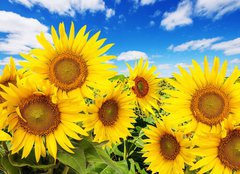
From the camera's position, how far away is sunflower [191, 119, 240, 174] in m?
2.58

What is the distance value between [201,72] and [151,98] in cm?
171

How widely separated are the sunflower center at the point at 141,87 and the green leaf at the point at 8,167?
2.74 metres

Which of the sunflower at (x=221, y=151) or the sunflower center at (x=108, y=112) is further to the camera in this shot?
the sunflower center at (x=108, y=112)

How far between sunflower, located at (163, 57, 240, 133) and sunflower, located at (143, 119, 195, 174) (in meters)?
0.38

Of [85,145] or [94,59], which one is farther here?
[94,59]

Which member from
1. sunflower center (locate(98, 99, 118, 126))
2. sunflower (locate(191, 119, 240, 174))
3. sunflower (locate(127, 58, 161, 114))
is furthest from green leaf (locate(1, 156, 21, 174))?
sunflower (locate(127, 58, 161, 114))

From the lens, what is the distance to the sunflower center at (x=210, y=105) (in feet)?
9.68

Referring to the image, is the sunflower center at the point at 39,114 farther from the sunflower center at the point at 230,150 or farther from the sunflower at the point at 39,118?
the sunflower center at the point at 230,150

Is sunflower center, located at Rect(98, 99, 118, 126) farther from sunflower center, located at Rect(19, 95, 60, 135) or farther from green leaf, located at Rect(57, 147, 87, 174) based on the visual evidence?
green leaf, located at Rect(57, 147, 87, 174)

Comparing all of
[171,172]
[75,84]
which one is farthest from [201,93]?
[75,84]

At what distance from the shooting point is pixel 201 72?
2922 mm

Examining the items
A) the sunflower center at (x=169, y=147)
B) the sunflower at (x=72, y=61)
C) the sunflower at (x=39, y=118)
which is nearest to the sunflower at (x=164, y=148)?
the sunflower center at (x=169, y=147)

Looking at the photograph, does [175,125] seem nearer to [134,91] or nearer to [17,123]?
[134,91]

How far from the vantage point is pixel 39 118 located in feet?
6.36
